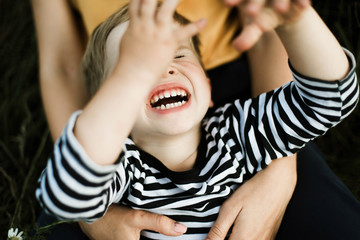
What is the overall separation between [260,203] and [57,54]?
2.44ft

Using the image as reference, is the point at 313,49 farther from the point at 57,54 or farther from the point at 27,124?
the point at 27,124

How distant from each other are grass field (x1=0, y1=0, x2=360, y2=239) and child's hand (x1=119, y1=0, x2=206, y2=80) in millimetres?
751

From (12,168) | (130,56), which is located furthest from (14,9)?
(130,56)

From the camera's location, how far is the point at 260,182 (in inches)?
36.7

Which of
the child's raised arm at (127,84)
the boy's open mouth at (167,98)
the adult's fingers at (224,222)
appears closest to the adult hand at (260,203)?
the adult's fingers at (224,222)

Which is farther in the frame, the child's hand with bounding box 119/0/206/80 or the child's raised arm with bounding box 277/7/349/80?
the child's raised arm with bounding box 277/7/349/80

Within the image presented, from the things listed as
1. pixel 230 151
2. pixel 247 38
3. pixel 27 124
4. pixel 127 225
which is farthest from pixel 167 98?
pixel 27 124

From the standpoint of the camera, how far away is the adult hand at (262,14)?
57cm

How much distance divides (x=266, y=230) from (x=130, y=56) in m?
0.54

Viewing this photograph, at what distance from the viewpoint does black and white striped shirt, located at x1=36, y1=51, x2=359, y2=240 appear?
2.56 ft

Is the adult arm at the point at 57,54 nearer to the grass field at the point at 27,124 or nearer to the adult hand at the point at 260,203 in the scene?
the grass field at the point at 27,124

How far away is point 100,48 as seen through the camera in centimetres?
98

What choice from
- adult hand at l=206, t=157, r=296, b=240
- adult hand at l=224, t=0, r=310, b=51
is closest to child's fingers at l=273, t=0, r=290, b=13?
adult hand at l=224, t=0, r=310, b=51

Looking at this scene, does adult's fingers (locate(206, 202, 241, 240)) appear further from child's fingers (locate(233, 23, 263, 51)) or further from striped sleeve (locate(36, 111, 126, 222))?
child's fingers (locate(233, 23, 263, 51))
